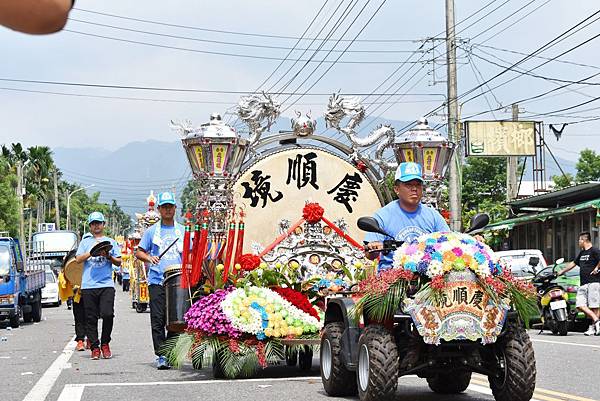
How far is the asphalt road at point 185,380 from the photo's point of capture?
30.2 feet

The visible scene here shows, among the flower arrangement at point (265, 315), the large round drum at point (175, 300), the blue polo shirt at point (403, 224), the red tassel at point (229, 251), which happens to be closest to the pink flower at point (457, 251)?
the blue polo shirt at point (403, 224)

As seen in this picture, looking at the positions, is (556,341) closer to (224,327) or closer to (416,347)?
(224,327)

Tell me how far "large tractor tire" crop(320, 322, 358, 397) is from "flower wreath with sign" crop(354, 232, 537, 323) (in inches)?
40.5

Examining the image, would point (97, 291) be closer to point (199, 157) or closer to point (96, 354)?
point (96, 354)

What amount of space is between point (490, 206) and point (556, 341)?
128ft

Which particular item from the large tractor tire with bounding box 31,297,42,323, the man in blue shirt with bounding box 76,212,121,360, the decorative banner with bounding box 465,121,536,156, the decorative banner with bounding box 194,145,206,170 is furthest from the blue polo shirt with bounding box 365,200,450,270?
the decorative banner with bounding box 465,121,536,156

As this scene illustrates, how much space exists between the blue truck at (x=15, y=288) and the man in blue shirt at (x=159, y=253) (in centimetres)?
1203

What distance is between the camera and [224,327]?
10.6 m

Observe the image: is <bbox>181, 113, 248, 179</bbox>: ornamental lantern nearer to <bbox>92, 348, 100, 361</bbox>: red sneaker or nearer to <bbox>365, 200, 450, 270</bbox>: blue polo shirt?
<bbox>92, 348, 100, 361</bbox>: red sneaker

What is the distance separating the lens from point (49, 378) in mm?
11102

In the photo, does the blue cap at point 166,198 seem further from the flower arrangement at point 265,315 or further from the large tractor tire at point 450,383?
the large tractor tire at point 450,383

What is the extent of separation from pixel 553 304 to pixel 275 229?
5.38 m

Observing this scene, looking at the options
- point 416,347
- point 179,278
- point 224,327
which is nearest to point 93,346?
point 179,278

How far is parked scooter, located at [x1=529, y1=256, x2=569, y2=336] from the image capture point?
1777cm
